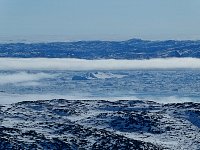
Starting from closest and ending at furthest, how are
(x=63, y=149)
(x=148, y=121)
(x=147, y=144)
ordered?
(x=63, y=149) < (x=147, y=144) < (x=148, y=121)

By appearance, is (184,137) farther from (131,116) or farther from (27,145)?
(27,145)

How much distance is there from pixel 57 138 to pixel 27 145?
1084cm

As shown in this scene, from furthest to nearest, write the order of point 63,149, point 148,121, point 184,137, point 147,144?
1. point 148,121
2. point 184,137
3. point 147,144
4. point 63,149

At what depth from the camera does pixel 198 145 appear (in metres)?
169

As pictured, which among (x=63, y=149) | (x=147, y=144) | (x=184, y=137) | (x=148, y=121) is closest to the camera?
(x=63, y=149)

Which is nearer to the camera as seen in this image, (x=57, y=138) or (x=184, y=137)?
(x=57, y=138)

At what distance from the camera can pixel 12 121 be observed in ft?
655

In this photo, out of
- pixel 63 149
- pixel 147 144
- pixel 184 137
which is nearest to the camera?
pixel 63 149

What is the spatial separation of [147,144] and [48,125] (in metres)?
37.0

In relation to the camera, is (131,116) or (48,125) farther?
(131,116)

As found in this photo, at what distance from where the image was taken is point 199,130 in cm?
18950

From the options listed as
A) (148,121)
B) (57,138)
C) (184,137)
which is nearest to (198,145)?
(184,137)

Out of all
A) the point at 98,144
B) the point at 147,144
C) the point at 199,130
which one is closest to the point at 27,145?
the point at 98,144

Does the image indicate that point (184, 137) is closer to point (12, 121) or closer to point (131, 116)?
point (131, 116)
